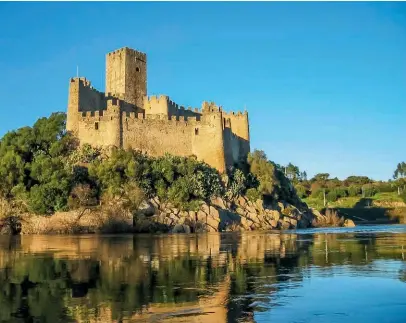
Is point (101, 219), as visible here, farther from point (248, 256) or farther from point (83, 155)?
point (248, 256)

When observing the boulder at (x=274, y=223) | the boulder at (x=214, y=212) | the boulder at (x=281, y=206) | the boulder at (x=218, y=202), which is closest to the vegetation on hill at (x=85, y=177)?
the boulder at (x=218, y=202)

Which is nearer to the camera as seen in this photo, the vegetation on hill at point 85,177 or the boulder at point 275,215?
the vegetation on hill at point 85,177

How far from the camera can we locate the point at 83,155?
52969 mm

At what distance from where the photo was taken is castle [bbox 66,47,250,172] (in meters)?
54.8

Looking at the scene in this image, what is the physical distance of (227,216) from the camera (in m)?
51.4

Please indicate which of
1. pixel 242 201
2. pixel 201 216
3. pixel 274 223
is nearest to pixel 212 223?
pixel 201 216

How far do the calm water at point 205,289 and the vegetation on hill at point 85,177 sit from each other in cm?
2877

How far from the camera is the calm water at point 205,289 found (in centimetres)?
957

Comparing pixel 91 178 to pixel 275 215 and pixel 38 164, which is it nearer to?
pixel 38 164

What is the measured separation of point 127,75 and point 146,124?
12267 millimetres

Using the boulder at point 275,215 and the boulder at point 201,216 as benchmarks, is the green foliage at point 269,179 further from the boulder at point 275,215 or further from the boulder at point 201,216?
the boulder at point 201,216

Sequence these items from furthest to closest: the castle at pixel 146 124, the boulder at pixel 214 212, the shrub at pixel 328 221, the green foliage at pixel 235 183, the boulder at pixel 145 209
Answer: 1. the shrub at pixel 328 221
2. the green foliage at pixel 235 183
3. the castle at pixel 146 124
4. the boulder at pixel 214 212
5. the boulder at pixel 145 209

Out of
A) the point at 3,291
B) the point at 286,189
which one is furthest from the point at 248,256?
the point at 286,189

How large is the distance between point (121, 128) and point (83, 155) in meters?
4.94
